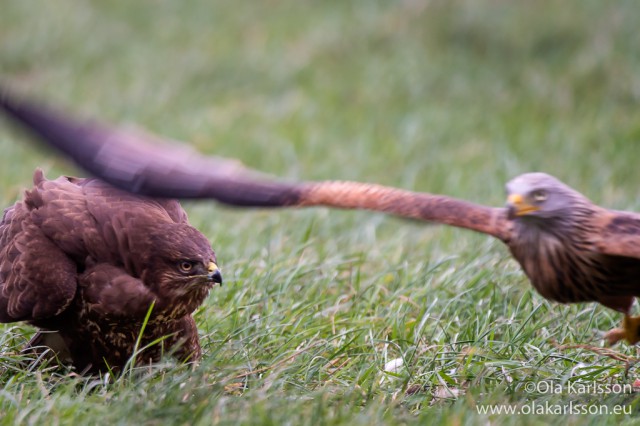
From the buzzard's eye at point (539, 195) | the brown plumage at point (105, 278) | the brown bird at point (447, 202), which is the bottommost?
the brown plumage at point (105, 278)

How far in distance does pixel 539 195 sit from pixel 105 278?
6.32ft

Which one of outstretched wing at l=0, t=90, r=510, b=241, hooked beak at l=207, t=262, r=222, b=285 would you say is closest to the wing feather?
outstretched wing at l=0, t=90, r=510, b=241

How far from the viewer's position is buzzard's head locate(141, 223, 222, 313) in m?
4.21

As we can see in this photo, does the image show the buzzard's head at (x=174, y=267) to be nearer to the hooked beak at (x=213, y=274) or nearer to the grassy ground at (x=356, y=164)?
the hooked beak at (x=213, y=274)

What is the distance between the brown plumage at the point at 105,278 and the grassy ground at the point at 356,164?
161mm

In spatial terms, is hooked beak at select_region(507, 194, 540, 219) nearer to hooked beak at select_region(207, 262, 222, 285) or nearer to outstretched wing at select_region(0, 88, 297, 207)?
outstretched wing at select_region(0, 88, 297, 207)

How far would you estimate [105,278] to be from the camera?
418 centimetres

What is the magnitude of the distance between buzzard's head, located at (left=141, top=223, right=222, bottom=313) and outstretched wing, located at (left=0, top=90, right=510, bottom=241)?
303 mm

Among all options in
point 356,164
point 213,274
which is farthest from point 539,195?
point 356,164

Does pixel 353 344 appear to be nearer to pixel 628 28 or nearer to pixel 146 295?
pixel 146 295

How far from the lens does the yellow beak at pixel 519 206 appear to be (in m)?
4.21

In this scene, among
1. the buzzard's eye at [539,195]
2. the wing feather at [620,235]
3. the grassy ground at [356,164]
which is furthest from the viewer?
the buzzard's eye at [539,195]

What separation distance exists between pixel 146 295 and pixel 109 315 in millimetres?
180

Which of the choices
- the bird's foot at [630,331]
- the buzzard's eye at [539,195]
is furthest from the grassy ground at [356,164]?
the buzzard's eye at [539,195]
